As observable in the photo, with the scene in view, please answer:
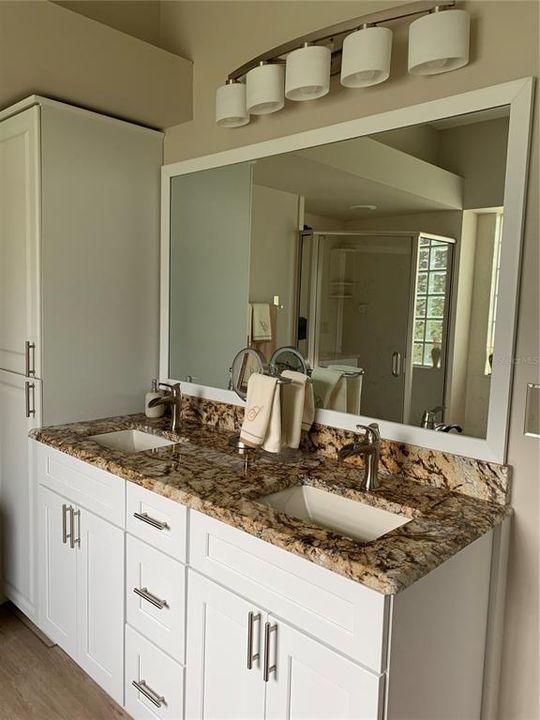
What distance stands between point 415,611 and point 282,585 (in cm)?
30

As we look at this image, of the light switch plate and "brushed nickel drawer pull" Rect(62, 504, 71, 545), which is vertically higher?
the light switch plate

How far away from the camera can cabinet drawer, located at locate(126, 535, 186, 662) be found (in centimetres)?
159

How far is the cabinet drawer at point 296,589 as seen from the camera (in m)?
1.12

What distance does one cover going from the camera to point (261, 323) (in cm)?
209

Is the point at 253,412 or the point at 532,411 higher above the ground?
the point at 532,411

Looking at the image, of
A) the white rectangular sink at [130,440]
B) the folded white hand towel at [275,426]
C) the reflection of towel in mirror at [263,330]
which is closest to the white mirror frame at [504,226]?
the folded white hand towel at [275,426]

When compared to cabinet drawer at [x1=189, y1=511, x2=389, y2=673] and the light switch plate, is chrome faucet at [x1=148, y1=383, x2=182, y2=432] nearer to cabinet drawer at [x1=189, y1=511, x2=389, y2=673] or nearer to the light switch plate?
cabinet drawer at [x1=189, y1=511, x2=389, y2=673]

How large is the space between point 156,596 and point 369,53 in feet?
5.56

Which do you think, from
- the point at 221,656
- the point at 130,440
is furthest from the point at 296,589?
the point at 130,440

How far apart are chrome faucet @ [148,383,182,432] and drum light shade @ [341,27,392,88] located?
131 cm

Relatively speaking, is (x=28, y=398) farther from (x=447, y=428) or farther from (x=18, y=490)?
(x=447, y=428)

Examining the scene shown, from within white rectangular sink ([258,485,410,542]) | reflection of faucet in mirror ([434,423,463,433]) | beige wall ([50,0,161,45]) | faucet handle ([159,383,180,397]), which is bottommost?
white rectangular sink ([258,485,410,542])

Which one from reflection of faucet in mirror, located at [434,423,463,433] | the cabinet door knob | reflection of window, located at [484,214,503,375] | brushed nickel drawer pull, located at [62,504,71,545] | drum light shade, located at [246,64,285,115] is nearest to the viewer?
the cabinet door knob

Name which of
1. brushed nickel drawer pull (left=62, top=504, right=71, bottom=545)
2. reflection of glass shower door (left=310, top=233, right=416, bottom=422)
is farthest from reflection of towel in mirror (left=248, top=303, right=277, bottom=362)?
brushed nickel drawer pull (left=62, top=504, right=71, bottom=545)
